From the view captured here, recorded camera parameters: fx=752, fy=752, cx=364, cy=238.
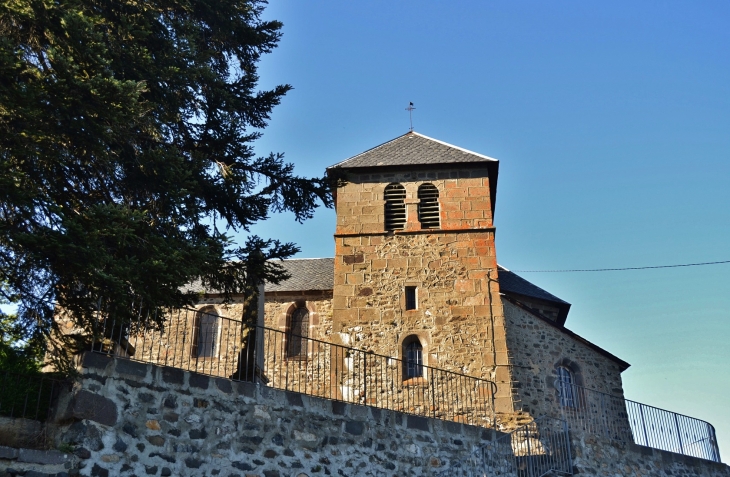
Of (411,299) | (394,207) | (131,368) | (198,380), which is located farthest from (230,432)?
(394,207)

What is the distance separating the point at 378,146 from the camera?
2170cm

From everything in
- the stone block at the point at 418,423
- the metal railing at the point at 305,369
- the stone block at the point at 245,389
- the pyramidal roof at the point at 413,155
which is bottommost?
the stone block at the point at 418,423

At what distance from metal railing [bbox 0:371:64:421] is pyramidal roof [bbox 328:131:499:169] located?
12.7m

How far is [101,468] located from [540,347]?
13.2 m

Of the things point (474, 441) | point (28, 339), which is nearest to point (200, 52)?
point (28, 339)

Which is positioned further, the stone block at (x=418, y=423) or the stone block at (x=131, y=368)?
the stone block at (x=418, y=423)

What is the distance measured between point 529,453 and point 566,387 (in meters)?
6.31

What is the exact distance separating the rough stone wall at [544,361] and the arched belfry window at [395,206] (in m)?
3.38

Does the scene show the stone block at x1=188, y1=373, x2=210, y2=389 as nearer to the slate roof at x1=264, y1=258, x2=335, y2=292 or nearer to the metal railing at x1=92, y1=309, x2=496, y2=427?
the metal railing at x1=92, y1=309, x2=496, y2=427

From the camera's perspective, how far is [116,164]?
1031 centimetres

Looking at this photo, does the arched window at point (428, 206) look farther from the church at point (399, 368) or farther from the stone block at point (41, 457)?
the stone block at point (41, 457)

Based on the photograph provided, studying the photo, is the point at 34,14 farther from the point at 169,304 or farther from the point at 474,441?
the point at 474,441

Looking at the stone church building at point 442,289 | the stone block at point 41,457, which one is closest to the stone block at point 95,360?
the stone block at point 41,457

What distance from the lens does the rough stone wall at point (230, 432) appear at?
8266 millimetres
